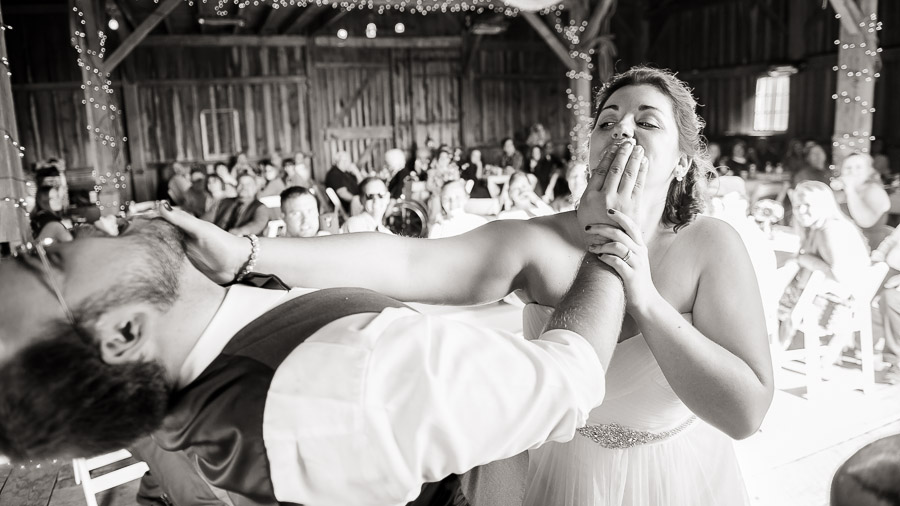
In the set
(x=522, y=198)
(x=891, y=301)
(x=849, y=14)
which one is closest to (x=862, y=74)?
(x=849, y=14)

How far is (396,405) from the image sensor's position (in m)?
0.72

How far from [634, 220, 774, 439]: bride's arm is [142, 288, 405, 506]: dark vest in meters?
0.56

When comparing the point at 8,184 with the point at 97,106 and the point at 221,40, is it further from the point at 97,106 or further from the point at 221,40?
the point at 221,40

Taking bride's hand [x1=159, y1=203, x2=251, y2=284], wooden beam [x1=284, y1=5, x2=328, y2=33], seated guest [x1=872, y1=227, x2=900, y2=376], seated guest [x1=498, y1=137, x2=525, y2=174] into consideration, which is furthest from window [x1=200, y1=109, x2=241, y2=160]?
bride's hand [x1=159, y1=203, x2=251, y2=284]

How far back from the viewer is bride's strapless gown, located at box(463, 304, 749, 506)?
139 cm

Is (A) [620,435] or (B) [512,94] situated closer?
(A) [620,435]

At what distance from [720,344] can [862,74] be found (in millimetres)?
6438

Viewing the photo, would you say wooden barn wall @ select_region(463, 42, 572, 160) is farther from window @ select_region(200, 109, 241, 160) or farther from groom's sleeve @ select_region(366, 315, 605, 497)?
groom's sleeve @ select_region(366, 315, 605, 497)

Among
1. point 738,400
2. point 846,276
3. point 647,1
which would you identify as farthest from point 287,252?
point 647,1

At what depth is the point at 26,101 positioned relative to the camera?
11.2 meters

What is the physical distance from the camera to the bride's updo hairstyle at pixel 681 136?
1383mm

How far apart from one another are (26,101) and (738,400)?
42.6 feet

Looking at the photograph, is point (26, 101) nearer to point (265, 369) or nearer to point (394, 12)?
point (394, 12)

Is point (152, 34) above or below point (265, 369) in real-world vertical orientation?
above
